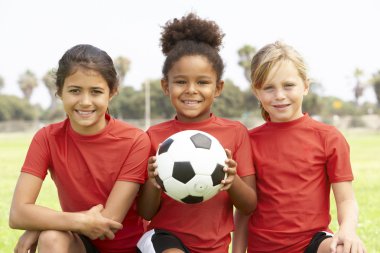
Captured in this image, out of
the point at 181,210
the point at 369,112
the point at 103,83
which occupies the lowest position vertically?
the point at 369,112

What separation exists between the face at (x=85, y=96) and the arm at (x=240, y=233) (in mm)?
1240

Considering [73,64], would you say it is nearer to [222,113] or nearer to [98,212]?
[98,212]

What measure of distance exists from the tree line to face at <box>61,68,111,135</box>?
58.2 metres

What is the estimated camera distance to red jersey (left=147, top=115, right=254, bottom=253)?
3.93 m

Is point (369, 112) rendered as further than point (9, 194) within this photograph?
Yes

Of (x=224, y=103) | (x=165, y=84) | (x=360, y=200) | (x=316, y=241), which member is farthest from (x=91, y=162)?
(x=224, y=103)

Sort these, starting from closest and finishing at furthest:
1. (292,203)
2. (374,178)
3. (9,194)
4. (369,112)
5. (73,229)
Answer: (73,229), (292,203), (9,194), (374,178), (369,112)

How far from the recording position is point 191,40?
14.3ft

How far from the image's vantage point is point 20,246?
150 inches

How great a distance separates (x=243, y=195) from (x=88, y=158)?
1118 mm

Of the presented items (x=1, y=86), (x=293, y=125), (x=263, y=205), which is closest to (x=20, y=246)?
(x=263, y=205)

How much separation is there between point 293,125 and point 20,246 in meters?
2.04

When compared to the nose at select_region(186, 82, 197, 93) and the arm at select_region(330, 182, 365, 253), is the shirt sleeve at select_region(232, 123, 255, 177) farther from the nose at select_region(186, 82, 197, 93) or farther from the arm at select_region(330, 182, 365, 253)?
the arm at select_region(330, 182, 365, 253)

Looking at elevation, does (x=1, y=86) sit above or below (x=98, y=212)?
below
